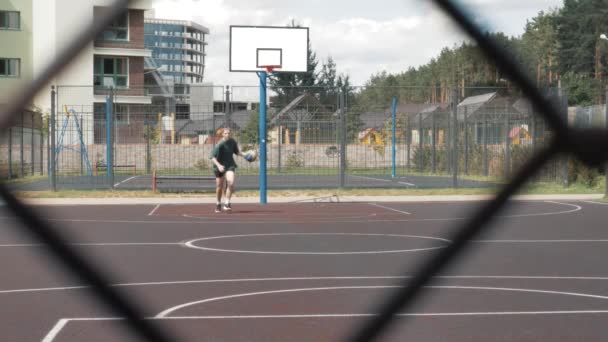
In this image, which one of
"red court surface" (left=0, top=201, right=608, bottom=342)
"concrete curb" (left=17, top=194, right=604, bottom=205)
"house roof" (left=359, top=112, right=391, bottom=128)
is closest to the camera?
"house roof" (left=359, top=112, right=391, bottom=128)

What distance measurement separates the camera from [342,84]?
1.05 m

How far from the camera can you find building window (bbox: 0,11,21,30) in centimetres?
72

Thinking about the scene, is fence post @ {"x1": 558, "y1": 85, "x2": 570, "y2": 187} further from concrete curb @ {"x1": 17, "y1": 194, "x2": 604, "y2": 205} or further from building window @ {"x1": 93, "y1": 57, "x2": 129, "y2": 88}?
concrete curb @ {"x1": 17, "y1": 194, "x2": 604, "y2": 205}

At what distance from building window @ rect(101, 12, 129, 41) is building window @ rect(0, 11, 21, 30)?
0.08 m

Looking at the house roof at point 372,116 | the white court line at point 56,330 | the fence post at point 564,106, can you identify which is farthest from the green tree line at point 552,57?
the white court line at point 56,330

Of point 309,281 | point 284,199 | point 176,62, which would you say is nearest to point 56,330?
point 309,281

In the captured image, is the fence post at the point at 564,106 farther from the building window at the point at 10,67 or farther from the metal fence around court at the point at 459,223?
the building window at the point at 10,67

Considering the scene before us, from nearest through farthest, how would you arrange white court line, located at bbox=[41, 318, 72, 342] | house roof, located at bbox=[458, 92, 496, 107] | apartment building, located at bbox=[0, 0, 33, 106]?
apartment building, located at bbox=[0, 0, 33, 106], house roof, located at bbox=[458, 92, 496, 107], white court line, located at bbox=[41, 318, 72, 342]

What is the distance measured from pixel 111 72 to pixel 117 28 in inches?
7.3

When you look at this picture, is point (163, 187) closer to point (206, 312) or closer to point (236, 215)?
point (236, 215)

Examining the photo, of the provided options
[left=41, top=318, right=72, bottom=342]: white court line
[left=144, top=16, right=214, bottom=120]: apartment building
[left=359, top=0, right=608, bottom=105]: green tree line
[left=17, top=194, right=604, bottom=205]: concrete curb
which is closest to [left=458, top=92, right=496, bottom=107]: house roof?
[left=359, top=0, right=608, bottom=105]: green tree line

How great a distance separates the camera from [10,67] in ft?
2.41

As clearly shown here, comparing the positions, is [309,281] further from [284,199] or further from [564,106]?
[284,199]

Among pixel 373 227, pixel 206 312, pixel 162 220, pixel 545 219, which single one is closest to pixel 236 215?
pixel 162 220
